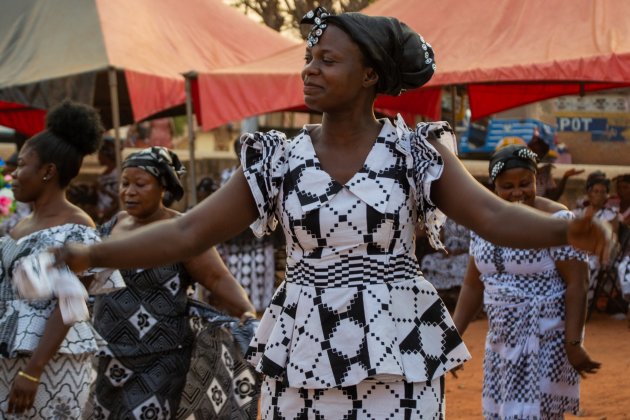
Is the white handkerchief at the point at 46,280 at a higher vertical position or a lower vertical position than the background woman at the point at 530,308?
higher

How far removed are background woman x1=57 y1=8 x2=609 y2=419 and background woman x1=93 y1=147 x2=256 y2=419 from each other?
186cm

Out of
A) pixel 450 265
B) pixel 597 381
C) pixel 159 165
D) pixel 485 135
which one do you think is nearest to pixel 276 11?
pixel 485 135

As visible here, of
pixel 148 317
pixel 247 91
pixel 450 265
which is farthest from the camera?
pixel 450 265

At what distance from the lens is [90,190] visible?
1325cm

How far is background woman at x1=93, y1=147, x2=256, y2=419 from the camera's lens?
16.6ft

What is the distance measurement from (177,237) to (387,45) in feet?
2.75

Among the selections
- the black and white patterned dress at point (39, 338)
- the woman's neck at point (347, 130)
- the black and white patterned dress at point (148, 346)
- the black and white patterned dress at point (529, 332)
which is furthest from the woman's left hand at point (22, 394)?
the black and white patterned dress at point (529, 332)

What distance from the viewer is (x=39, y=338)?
4.46m

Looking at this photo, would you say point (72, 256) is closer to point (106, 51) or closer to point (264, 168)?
point (264, 168)

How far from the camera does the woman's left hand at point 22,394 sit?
14.3ft

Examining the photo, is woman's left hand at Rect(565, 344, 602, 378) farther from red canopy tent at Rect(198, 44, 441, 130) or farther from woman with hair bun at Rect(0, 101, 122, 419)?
red canopy tent at Rect(198, 44, 441, 130)

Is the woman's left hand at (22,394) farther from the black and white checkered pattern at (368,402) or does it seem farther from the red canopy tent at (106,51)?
the red canopy tent at (106,51)

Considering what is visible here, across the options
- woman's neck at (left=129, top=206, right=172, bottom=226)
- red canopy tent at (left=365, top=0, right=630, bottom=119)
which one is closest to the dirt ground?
red canopy tent at (left=365, top=0, right=630, bottom=119)

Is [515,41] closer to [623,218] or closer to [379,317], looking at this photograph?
[623,218]
